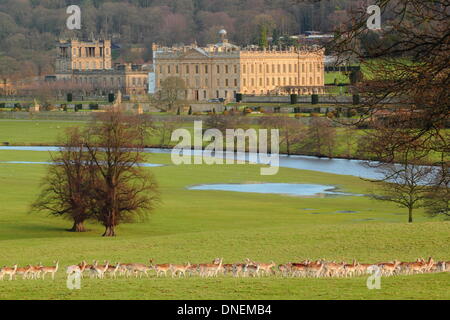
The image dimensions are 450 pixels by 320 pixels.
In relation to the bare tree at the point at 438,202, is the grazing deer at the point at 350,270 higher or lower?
higher

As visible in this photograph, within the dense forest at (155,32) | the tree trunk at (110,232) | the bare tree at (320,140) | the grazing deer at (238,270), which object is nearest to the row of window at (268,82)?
the dense forest at (155,32)

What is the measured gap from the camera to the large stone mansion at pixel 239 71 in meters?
117

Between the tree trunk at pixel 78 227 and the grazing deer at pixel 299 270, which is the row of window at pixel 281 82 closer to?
the tree trunk at pixel 78 227

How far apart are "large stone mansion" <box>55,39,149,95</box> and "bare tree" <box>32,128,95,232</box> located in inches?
3558

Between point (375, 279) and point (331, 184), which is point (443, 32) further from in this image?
point (331, 184)

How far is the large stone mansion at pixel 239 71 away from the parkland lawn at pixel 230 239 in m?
64.3

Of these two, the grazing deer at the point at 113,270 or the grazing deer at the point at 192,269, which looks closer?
the grazing deer at the point at 113,270

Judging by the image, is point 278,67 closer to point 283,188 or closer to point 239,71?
point 239,71

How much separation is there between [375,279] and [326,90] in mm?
90847

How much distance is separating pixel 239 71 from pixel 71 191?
273ft

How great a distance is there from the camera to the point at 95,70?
140 meters

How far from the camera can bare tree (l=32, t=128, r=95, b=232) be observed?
3462cm

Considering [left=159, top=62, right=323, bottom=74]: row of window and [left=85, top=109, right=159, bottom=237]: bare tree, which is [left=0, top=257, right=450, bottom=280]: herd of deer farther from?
[left=159, top=62, right=323, bottom=74]: row of window
